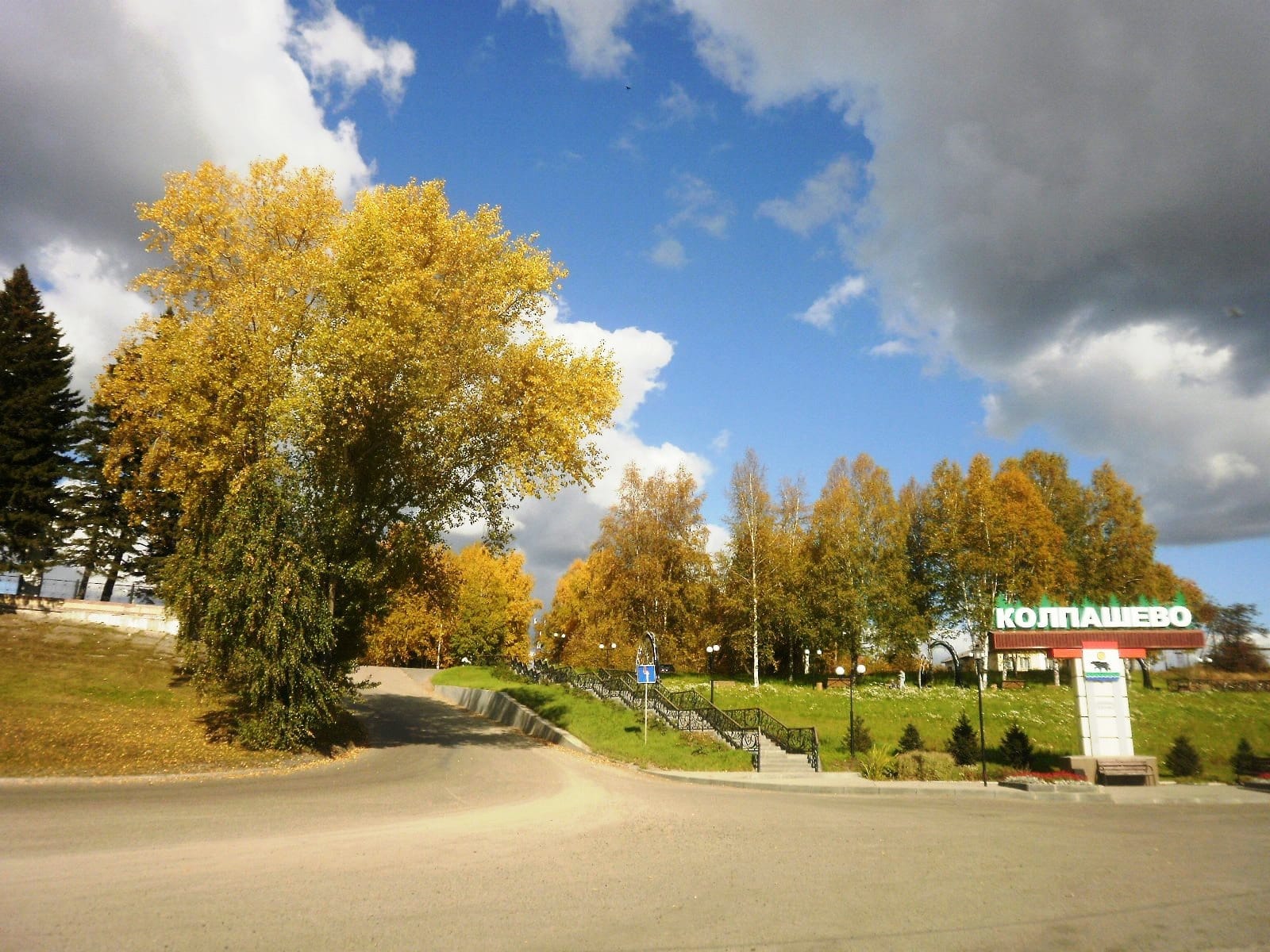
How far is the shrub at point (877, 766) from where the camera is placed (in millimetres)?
19891

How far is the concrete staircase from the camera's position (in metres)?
21.1

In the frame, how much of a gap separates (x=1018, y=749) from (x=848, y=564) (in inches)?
973

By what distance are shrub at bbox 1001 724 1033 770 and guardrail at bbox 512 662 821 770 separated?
18.5 ft

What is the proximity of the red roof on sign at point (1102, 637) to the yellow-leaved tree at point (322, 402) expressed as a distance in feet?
48.2

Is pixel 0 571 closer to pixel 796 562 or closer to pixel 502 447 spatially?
pixel 502 447

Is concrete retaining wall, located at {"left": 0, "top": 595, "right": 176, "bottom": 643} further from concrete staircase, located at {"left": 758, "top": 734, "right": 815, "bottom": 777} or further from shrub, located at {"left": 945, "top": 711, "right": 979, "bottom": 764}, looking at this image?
shrub, located at {"left": 945, "top": 711, "right": 979, "bottom": 764}

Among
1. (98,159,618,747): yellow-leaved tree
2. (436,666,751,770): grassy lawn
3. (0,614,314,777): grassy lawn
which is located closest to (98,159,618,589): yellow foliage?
(98,159,618,747): yellow-leaved tree

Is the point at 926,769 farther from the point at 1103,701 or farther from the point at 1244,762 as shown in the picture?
the point at 1244,762

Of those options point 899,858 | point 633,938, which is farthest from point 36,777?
point 899,858

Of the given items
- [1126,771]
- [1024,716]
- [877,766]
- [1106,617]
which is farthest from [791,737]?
[1024,716]

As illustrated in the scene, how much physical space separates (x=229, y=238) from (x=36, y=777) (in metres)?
14.7

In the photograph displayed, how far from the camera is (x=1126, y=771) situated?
65.3ft

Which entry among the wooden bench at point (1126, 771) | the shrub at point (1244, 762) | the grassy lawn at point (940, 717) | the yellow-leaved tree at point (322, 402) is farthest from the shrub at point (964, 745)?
the yellow-leaved tree at point (322, 402)

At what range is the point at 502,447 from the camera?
20.9 m
